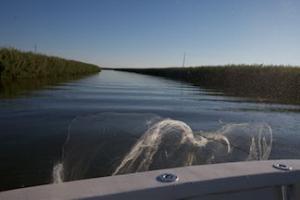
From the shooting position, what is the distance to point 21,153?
5.47 m

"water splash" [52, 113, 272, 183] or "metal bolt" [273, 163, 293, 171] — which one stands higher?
"metal bolt" [273, 163, 293, 171]

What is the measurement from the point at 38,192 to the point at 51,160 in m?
3.20

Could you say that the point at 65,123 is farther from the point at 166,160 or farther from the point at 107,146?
the point at 166,160

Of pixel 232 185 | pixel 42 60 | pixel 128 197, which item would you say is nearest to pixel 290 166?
pixel 232 185

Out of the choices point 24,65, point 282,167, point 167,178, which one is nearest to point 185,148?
point 282,167

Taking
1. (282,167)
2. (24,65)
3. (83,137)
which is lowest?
(83,137)

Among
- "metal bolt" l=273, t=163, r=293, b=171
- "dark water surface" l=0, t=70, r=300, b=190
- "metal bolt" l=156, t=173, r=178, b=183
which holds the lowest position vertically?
"dark water surface" l=0, t=70, r=300, b=190

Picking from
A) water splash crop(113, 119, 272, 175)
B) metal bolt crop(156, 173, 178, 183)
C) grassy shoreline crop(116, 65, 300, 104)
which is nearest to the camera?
metal bolt crop(156, 173, 178, 183)

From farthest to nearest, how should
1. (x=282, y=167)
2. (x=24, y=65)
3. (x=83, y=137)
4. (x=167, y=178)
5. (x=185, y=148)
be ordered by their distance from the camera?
1. (x=24, y=65)
2. (x=83, y=137)
3. (x=185, y=148)
4. (x=282, y=167)
5. (x=167, y=178)

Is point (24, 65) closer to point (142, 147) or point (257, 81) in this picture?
point (257, 81)

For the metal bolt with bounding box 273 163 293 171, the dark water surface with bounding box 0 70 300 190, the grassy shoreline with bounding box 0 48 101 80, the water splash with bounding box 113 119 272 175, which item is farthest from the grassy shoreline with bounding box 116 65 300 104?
the metal bolt with bounding box 273 163 293 171

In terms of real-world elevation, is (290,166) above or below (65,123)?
above

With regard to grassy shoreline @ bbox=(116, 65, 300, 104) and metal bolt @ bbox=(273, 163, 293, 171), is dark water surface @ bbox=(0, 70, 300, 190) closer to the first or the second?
metal bolt @ bbox=(273, 163, 293, 171)

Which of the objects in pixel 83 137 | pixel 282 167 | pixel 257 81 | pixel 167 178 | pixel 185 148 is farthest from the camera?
pixel 257 81
